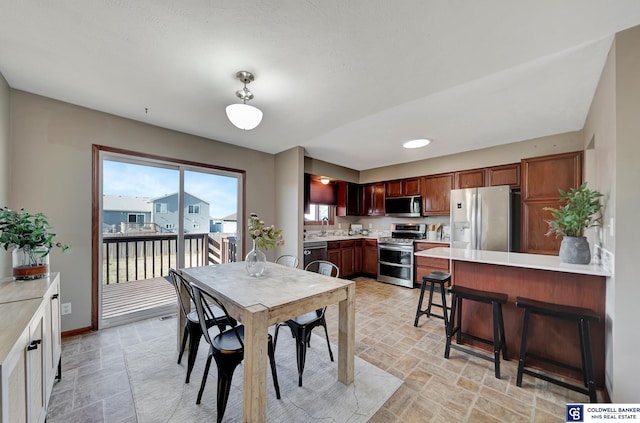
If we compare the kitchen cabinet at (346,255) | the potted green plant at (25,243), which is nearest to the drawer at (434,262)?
the kitchen cabinet at (346,255)

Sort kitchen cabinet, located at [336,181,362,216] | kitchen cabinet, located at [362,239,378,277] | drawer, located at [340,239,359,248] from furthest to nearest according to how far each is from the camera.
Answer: kitchen cabinet, located at [336,181,362,216] → kitchen cabinet, located at [362,239,378,277] → drawer, located at [340,239,359,248]

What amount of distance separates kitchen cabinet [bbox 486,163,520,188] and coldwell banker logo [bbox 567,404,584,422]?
3.09 metres

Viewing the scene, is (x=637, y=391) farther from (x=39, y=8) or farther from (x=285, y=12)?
(x=39, y=8)

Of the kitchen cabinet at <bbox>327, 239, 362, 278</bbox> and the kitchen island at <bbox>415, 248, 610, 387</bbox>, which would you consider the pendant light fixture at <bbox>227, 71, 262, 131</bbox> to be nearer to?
the kitchen island at <bbox>415, 248, 610, 387</bbox>

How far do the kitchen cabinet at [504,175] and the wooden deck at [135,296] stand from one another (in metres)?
5.20

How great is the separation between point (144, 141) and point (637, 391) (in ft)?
16.2

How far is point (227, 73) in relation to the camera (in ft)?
6.81

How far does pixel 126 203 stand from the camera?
3.14 meters

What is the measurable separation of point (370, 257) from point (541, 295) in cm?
329

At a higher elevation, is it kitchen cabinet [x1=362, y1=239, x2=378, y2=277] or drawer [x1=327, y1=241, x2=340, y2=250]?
drawer [x1=327, y1=241, x2=340, y2=250]

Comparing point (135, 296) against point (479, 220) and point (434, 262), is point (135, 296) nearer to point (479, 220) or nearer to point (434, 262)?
point (434, 262)

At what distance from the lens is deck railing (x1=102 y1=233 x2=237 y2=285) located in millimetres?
3348

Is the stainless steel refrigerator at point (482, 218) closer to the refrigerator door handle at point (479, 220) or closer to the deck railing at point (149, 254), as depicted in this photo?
the refrigerator door handle at point (479, 220)

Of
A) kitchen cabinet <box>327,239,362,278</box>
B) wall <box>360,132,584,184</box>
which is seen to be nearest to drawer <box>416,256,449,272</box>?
kitchen cabinet <box>327,239,362,278</box>
